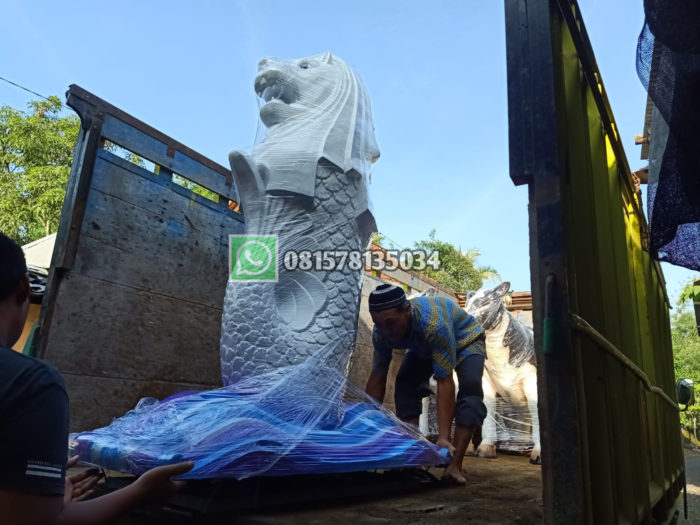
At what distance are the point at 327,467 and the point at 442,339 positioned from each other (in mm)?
1100

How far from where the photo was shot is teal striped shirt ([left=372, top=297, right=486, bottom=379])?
2.65m

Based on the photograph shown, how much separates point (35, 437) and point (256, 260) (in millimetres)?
2110

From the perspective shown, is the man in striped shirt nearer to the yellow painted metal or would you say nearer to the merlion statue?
the merlion statue

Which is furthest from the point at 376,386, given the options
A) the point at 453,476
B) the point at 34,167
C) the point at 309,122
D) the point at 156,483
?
the point at 34,167

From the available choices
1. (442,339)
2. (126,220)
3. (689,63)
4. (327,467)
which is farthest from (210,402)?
(689,63)

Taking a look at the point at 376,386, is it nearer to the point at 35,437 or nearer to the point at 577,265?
the point at 577,265

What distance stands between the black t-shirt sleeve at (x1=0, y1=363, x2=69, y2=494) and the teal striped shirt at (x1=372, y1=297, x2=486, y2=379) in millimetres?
1986

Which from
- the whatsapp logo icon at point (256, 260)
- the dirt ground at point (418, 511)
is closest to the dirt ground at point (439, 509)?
the dirt ground at point (418, 511)

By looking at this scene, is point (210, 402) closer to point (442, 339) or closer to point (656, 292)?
point (442, 339)

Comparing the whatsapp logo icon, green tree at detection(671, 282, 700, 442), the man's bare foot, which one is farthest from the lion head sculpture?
green tree at detection(671, 282, 700, 442)

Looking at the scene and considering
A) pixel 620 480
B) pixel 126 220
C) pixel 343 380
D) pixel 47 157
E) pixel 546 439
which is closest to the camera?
pixel 546 439

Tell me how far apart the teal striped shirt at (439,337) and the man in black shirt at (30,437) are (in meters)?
1.88

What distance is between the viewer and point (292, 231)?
2977 mm

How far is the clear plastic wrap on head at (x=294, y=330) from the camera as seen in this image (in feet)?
5.48
